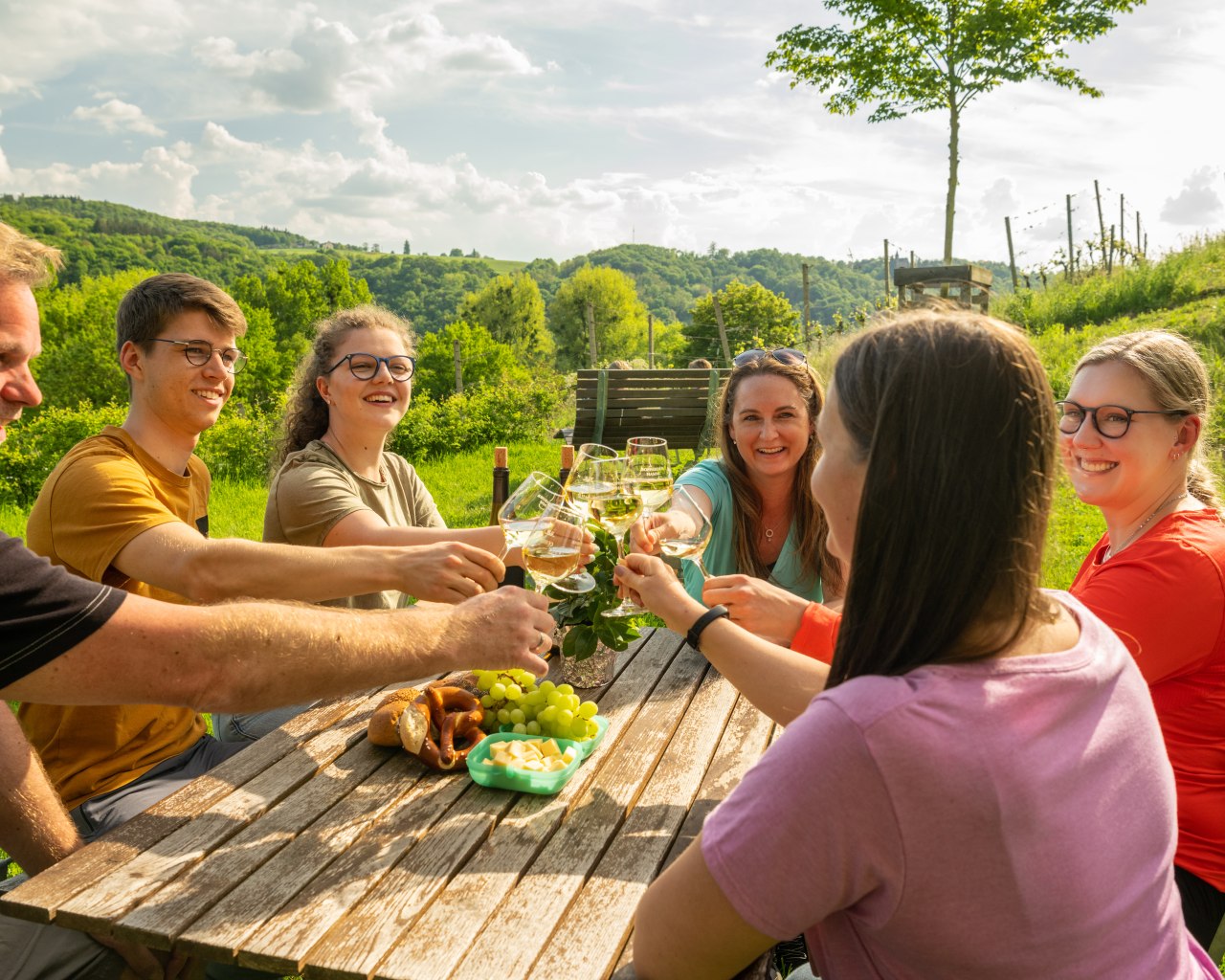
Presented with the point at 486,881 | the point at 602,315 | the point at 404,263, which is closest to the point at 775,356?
the point at 486,881

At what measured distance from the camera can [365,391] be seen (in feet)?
11.7

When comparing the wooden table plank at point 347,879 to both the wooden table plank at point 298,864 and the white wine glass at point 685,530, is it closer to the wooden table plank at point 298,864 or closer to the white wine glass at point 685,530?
the wooden table plank at point 298,864

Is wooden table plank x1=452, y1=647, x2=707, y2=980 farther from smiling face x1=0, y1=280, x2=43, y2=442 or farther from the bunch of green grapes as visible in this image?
smiling face x1=0, y1=280, x2=43, y2=442

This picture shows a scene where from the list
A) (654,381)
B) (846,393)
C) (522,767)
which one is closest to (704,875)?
(846,393)

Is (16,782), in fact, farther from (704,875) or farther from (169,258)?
(169,258)

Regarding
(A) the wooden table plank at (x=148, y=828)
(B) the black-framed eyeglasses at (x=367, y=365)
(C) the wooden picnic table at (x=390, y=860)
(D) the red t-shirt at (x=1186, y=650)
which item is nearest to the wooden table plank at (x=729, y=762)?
(C) the wooden picnic table at (x=390, y=860)

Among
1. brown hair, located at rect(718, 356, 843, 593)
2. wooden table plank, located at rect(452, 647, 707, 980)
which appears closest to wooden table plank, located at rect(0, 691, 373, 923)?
wooden table plank, located at rect(452, 647, 707, 980)

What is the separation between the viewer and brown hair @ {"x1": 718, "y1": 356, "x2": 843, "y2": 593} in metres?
3.50

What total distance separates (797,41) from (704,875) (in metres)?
17.7

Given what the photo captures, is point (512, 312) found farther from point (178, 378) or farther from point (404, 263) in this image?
point (178, 378)

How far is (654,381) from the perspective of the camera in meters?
9.20

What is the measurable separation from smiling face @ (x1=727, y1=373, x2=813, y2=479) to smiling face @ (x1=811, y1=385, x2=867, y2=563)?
210 cm

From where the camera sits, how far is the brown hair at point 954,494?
119 cm

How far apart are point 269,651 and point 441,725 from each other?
1.65 ft
